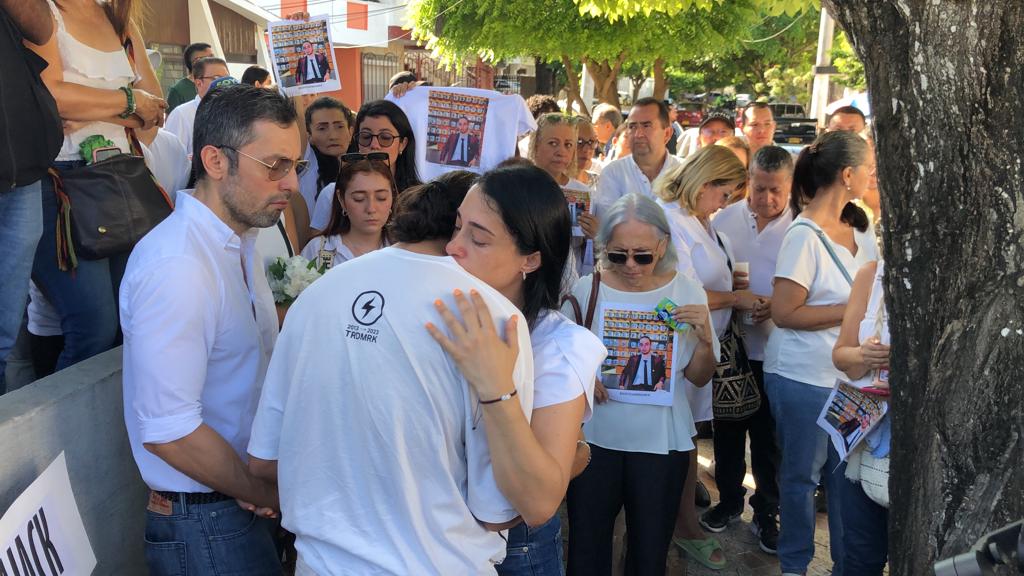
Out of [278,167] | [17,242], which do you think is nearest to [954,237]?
[278,167]

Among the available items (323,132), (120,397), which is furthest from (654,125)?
(120,397)

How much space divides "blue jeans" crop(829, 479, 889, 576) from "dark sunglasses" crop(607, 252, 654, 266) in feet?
3.97

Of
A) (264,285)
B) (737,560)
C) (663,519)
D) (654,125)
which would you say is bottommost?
(737,560)

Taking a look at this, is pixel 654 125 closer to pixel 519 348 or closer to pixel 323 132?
pixel 323 132

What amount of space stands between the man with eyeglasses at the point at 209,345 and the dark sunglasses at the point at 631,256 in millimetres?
1520

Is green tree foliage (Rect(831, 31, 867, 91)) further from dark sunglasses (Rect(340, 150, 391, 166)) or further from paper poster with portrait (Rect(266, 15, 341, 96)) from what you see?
dark sunglasses (Rect(340, 150, 391, 166))

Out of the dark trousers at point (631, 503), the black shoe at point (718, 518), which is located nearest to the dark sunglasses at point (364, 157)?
the dark trousers at point (631, 503)

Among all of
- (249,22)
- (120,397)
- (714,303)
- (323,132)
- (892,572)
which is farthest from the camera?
(249,22)

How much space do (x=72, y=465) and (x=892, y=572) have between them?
8.54 ft

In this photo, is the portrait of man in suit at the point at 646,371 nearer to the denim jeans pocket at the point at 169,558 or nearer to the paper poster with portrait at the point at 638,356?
the paper poster with portrait at the point at 638,356

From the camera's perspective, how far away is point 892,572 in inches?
104

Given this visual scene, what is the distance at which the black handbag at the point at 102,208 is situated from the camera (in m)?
2.93

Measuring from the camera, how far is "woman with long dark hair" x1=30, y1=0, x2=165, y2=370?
2949mm

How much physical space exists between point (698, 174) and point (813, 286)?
0.91 meters
